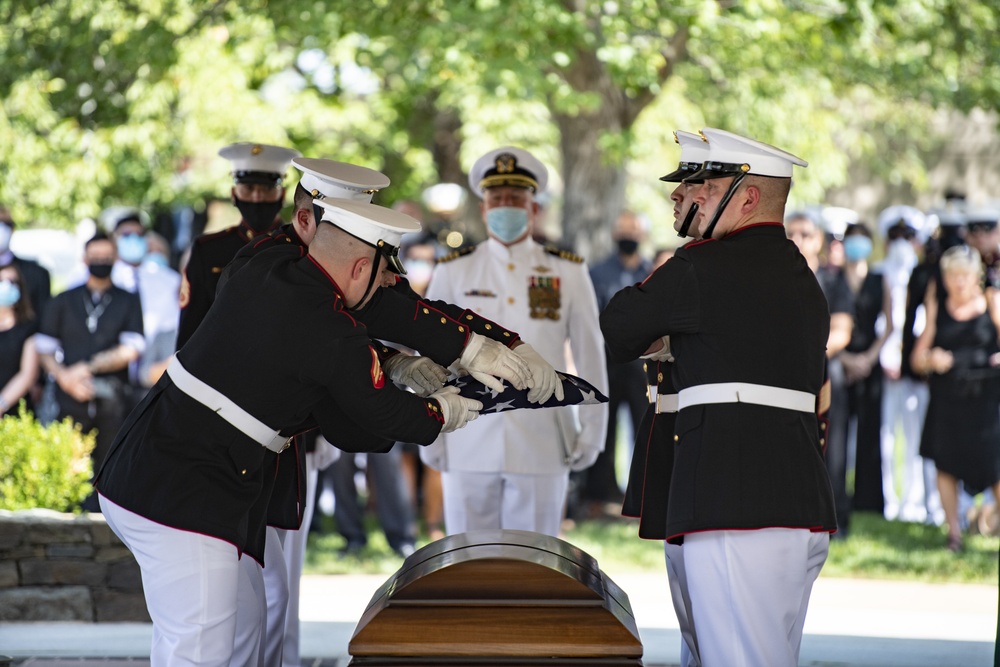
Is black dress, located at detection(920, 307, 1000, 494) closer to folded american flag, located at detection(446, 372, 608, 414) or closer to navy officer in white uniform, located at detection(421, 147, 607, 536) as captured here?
navy officer in white uniform, located at detection(421, 147, 607, 536)

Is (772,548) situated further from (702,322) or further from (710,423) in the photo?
(702,322)

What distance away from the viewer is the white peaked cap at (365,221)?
11.0 feet

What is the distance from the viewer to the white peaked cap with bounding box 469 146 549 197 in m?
5.53

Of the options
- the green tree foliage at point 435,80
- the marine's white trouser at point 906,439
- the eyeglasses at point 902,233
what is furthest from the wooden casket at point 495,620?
the eyeglasses at point 902,233

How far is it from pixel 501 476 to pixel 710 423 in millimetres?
2005

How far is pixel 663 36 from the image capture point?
9.54m

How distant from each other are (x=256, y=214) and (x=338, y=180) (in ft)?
4.29

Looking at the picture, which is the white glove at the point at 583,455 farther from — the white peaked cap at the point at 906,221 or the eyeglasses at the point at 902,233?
the eyeglasses at the point at 902,233

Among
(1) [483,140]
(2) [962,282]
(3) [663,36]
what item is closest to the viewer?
(2) [962,282]

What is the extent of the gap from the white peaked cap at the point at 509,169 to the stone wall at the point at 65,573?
2359mm

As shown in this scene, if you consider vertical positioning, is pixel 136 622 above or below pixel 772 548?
below

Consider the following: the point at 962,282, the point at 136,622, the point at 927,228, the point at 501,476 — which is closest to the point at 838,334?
the point at 962,282

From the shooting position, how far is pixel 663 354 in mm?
3863

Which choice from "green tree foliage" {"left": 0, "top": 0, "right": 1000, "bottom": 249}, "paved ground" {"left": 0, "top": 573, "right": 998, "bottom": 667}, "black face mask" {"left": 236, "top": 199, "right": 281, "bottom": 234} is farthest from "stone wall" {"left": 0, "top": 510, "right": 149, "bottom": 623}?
"green tree foliage" {"left": 0, "top": 0, "right": 1000, "bottom": 249}
